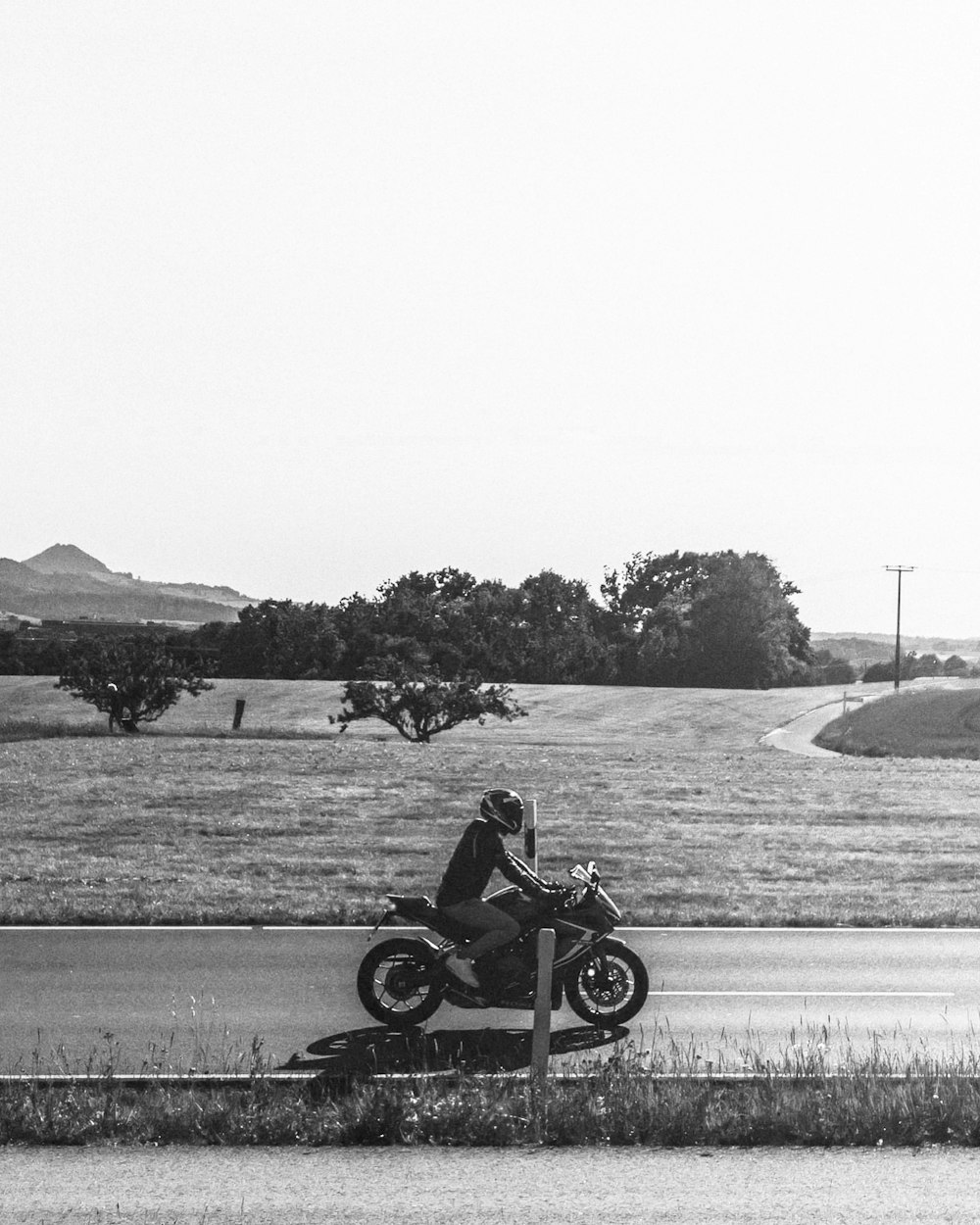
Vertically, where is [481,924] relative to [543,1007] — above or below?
above

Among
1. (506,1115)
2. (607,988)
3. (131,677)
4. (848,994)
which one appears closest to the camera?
(506,1115)

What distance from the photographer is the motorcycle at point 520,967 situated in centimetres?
1063

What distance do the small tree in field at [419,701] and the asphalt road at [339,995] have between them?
3372 cm

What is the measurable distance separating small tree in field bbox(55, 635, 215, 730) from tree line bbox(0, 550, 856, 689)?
45.7 metres

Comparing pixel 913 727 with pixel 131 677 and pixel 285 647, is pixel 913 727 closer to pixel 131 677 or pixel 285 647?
pixel 131 677

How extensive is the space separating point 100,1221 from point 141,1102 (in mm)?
1614

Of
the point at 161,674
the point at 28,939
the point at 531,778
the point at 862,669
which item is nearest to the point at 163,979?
the point at 28,939

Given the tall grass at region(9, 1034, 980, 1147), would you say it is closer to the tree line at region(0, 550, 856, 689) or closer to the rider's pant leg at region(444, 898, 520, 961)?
the rider's pant leg at region(444, 898, 520, 961)

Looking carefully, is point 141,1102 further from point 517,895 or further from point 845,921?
point 845,921

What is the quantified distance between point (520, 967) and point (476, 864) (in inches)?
31.2

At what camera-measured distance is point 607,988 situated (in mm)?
10805

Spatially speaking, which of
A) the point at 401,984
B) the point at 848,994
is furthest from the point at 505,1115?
the point at 848,994

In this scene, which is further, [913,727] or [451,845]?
[913,727]

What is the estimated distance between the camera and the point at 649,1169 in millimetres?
7328
